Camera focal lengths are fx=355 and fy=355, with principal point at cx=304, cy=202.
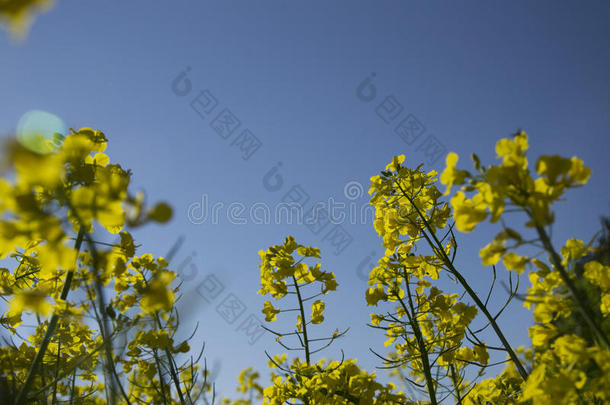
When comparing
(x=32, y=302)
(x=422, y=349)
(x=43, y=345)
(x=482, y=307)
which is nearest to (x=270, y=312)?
(x=422, y=349)

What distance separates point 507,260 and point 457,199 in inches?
12.1

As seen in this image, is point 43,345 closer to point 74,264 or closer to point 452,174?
point 74,264

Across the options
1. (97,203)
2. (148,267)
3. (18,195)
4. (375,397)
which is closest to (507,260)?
(97,203)

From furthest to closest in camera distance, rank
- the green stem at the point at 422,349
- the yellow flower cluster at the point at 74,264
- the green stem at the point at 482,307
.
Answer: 1. the green stem at the point at 422,349
2. the green stem at the point at 482,307
3. the yellow flower cluster at the point at 74,264

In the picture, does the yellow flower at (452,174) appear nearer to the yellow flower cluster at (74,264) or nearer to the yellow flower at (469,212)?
the yellow flower at (469,212)

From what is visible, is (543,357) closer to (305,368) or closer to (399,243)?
(399,243)

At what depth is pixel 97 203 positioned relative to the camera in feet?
3.67

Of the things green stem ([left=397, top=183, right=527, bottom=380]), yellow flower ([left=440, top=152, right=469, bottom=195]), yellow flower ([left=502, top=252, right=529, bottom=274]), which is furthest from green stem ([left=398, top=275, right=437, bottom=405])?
yellow flower ([left=440, top=152, right=469, bottom=195])

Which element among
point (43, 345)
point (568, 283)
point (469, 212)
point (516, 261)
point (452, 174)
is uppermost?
point (43, 345)

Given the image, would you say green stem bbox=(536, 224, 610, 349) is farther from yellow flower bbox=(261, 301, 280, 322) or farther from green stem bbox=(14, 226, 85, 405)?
yellow flower bbox=(261, 301, 280, 322)

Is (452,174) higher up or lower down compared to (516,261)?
higher up

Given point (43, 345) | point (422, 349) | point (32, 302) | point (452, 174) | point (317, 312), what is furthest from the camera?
point (317, 312)

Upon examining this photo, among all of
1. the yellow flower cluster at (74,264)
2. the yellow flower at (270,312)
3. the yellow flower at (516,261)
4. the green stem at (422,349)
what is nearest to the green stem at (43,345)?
the yellow flower cluster at (74,264)

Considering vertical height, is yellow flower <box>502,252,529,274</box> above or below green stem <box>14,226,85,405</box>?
below
